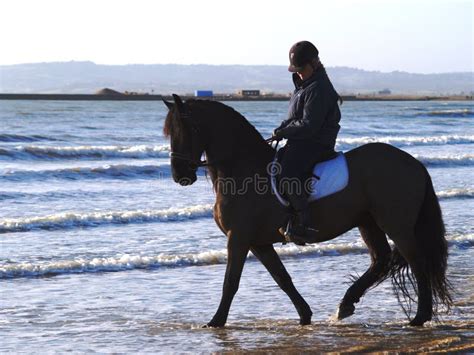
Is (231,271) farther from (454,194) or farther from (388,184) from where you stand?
(454,194)

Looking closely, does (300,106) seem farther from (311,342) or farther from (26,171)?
(26,171)

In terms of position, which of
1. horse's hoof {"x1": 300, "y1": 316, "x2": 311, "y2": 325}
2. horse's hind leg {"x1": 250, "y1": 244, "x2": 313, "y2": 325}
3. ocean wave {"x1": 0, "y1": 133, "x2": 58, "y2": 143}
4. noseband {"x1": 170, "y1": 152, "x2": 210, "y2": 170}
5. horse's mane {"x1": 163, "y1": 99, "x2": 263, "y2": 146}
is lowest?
ocean wave {"x1": 0, "y1": 133, "x2": 58, "y2": 143}

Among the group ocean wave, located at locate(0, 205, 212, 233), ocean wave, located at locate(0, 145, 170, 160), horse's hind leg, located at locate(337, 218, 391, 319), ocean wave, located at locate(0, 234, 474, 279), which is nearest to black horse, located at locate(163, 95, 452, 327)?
horse's hind leg, located at locate(337, 218, 391, 319)

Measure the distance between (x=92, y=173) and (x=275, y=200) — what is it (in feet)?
54.5

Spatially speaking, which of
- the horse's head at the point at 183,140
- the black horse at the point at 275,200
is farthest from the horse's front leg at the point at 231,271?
the horse's head at the point at 183,140

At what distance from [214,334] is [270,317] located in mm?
953

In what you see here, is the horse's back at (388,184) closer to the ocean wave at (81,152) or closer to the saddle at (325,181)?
the saddle at (325,181)

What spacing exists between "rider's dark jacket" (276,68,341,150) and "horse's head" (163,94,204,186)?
0.79 metres

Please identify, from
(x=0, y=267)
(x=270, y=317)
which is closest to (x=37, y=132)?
(x=0, y=267)

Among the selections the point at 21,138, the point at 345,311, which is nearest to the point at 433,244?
the point at 345,311

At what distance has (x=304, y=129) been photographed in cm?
841

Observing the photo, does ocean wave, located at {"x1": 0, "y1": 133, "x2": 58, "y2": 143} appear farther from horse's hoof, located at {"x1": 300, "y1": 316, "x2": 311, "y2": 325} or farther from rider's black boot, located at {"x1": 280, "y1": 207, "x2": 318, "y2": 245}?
rider's black boot, located at {"x1": 280, "y1": 207, "x2": 318, "y2": 245}

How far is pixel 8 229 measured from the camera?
15.1m

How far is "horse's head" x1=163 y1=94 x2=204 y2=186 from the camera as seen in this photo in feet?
27.8
